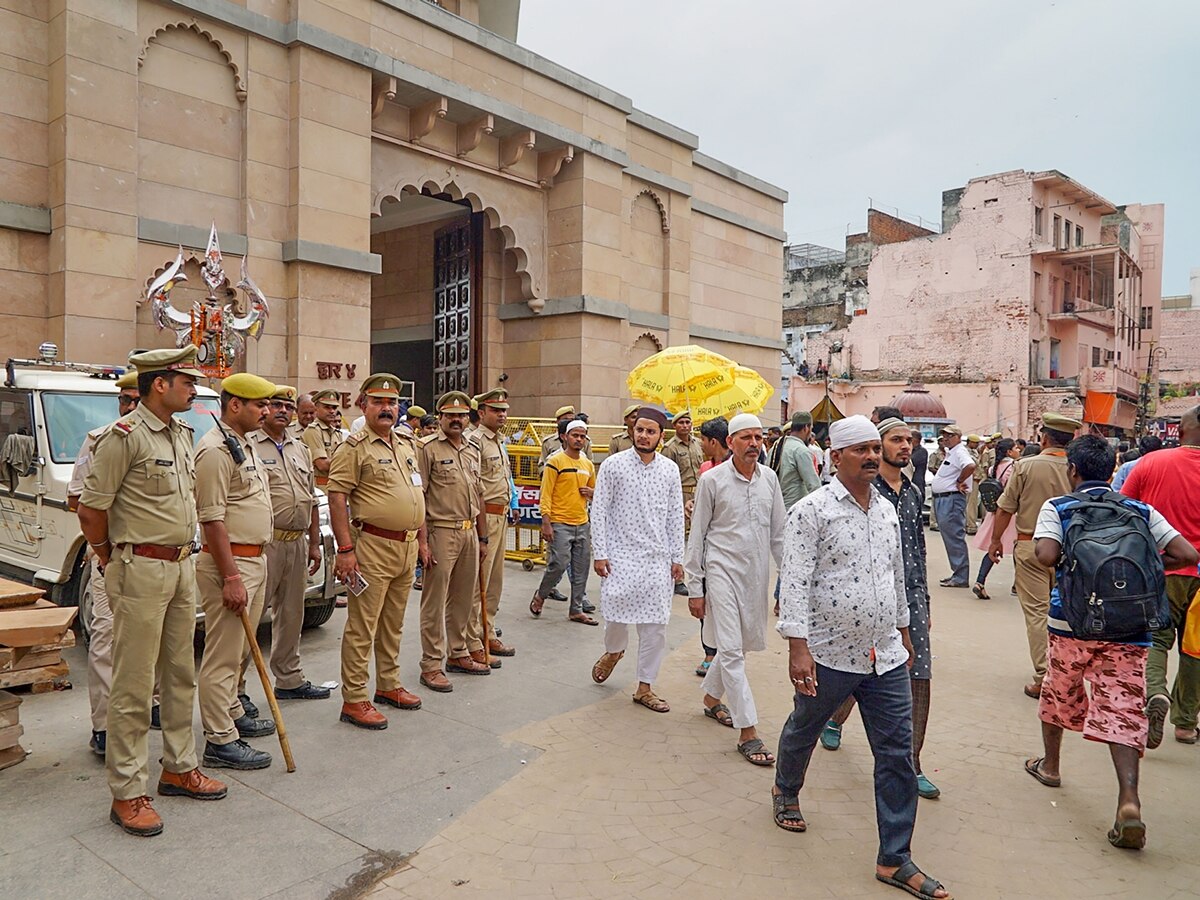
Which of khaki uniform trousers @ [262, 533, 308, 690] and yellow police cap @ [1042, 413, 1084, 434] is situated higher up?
yellow police cap @ [1042, 413, 1084, 434]

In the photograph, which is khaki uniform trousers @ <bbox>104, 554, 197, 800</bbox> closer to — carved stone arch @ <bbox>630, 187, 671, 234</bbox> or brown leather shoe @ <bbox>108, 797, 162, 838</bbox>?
brown leather shoe @ <bbox>108, 797, 162, 838</bbox>

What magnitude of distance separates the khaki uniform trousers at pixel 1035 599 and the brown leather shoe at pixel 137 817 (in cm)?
553

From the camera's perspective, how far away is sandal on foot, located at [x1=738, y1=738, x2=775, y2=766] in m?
4.49

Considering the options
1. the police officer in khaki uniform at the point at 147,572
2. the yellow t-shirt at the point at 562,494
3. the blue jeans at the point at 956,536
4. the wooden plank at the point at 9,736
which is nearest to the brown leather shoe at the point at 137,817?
the police officer in khaki uniform at the point at 147,572

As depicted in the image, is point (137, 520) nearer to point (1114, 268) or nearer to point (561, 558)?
point (561, 558)

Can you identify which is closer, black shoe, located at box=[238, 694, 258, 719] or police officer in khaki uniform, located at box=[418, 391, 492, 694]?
black shoe, located at box=[238, 694, 258, 719]

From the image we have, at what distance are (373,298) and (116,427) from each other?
14.7m

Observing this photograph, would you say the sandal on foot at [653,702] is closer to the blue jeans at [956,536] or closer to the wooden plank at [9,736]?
the wooden plank at [9,736]

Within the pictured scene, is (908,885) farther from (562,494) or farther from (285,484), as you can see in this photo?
(562,494)

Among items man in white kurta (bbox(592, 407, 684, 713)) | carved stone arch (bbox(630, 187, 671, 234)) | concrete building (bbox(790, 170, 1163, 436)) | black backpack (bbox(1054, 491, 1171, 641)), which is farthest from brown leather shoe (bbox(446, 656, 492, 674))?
concrete building (bbox(790, 170, 1163, 436))

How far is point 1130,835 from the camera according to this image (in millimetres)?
3656

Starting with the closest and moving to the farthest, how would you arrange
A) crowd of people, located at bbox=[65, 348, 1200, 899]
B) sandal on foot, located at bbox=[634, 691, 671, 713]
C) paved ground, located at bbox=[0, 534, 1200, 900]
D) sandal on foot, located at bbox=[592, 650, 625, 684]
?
paved ground, located at bbox=[0, 534, 1200, 900] < crowd of people, located at bbox=[65, 348, 1200, 899] < sandal on foot, located at bbox=[634, 691, 671, 713] < sandal on foot, located at bbox=[592, 650, 625, 684]

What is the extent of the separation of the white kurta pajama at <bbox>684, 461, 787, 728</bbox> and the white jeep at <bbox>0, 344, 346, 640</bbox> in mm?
3156

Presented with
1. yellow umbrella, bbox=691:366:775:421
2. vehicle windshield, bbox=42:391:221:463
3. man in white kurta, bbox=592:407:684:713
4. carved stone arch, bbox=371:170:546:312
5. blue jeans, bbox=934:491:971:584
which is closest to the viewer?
man in white kurta, bbox=592:407:684:713
